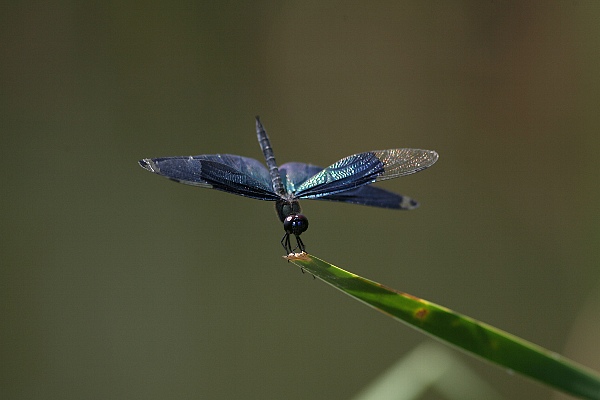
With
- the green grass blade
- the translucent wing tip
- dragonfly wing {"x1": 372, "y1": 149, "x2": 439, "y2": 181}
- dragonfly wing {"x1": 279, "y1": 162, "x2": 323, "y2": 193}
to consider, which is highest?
the translucent wing tip

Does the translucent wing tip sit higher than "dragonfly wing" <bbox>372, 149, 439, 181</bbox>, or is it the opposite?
the translucent wing tip

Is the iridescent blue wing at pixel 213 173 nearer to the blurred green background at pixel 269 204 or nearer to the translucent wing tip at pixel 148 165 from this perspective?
the translucent wing tip at pixel 148 165

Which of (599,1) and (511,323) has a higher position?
(599,1)

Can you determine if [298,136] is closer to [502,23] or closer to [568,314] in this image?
[502,23]

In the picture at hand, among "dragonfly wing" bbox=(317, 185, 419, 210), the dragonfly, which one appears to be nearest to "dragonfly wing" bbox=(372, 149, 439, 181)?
the dragonfly

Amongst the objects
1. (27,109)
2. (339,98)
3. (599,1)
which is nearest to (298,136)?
(339,98)

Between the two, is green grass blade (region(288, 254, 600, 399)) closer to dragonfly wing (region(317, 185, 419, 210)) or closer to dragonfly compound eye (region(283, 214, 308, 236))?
dragonfly compound eye (region(283, 214, 308, 236))

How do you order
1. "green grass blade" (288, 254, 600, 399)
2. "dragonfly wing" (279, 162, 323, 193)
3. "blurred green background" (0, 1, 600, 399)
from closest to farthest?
"green grass blade" (288, 254, 600, 399), "dragonfly wing" (279, 162, 323, 193), "blurred green background" (0, 1, 600, 399)

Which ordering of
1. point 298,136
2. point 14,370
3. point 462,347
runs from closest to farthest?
point 462,347 → point 14,370 → point 298,136
